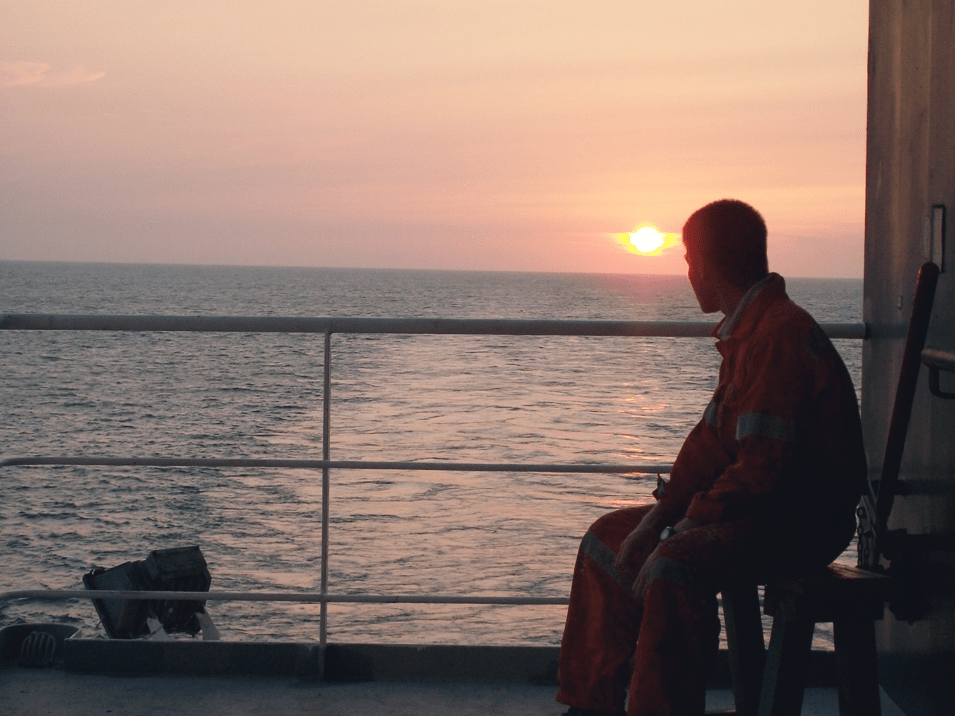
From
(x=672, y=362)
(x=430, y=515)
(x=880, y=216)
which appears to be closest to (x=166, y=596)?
(x=880, y=216)

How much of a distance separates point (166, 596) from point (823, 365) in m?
1.78

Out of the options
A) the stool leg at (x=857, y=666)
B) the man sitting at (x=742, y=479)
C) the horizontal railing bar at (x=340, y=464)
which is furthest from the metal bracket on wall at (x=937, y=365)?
the horizontal railing bar at (x=340, y=464)

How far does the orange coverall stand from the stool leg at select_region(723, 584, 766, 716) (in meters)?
0.23

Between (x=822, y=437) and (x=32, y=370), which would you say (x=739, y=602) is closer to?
(x=822, y=437)

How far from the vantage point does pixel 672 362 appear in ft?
141

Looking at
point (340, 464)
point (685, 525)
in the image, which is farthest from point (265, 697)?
point (685, 525)

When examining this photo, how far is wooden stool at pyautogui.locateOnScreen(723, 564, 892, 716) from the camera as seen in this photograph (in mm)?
1837

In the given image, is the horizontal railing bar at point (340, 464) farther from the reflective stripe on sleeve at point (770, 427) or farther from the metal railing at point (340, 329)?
the reflective stripe on sleeve at point (770, 427)

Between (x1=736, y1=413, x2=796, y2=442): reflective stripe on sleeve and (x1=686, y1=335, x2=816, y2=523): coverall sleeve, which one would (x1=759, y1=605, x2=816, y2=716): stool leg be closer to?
(x1=686, y1=335, x2=816, y2=523): coverall sleeve

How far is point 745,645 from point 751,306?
28.6 inches

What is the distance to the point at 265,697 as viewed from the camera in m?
2.62

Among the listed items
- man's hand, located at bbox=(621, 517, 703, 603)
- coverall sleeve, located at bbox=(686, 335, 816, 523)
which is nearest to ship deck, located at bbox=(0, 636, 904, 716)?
man's hand, located at bbox=(621, 517, 703, 603)

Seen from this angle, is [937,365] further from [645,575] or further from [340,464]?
Result: [340,464]

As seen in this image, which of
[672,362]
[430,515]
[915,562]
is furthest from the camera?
[672,362]
